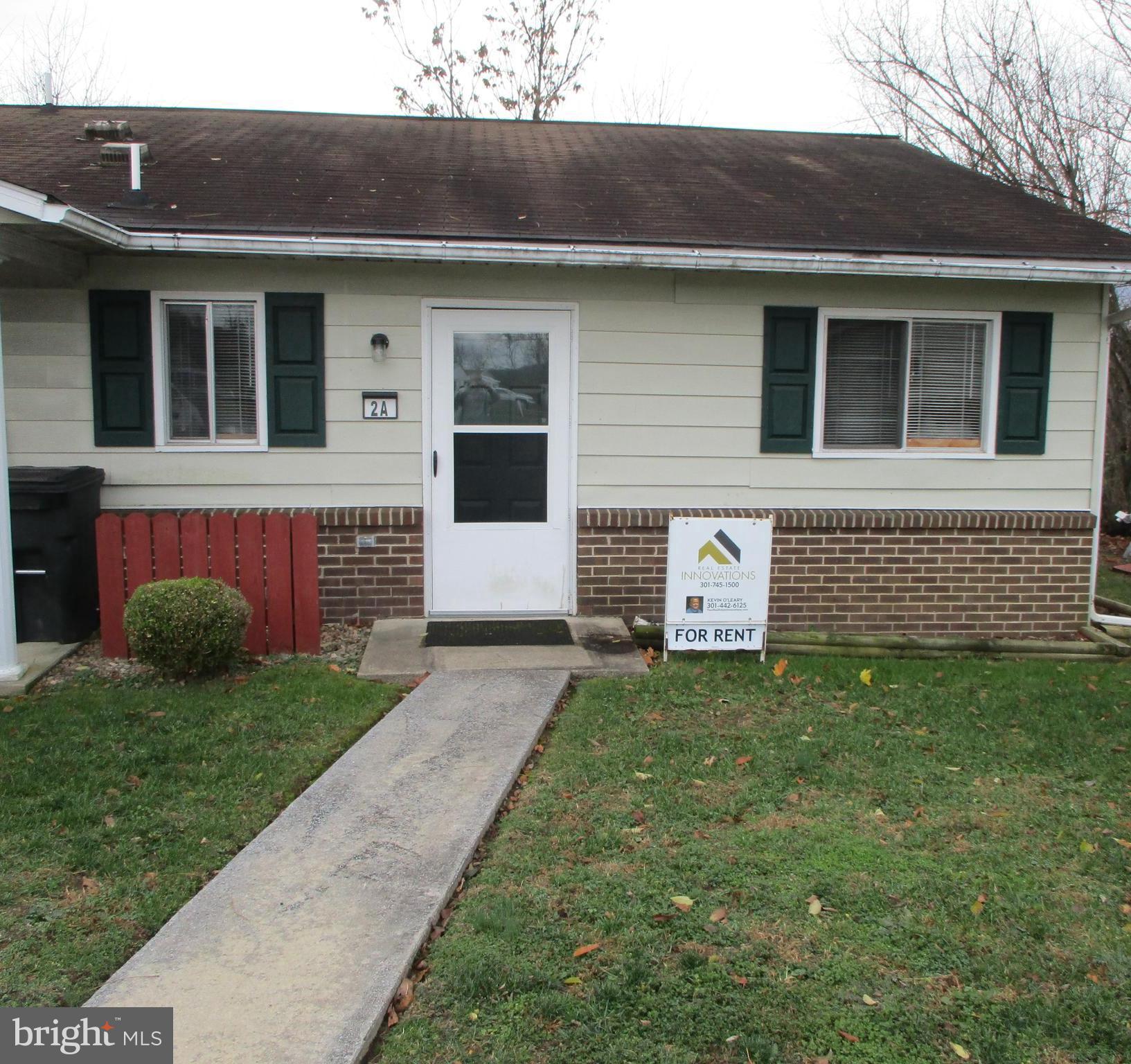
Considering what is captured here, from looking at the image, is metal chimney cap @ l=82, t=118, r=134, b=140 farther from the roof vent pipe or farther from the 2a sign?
the 2a sign

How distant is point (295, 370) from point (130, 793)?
11.6 ft

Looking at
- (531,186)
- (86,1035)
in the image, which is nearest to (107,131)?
(531,186)

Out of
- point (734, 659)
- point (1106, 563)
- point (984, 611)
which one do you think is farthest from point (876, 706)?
point (1106, 563)

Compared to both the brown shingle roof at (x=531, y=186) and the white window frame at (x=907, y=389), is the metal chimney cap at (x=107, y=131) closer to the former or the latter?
the brown shingle roof at (x=531, y=186)

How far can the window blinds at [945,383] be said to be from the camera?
7.45 metres

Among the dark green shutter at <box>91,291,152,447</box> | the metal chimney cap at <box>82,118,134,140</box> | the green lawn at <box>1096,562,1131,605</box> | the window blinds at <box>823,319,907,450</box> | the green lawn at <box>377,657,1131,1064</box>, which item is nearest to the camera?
the green lawn at <box>377,657,1131,1064</box>

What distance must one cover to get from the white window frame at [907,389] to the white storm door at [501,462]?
1830 millimetres

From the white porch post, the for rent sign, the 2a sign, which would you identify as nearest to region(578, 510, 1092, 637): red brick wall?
the for rent sign

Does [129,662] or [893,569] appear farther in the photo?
[893,569]

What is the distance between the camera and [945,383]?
7512 mm

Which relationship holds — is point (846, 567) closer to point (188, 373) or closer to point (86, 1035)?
point (188, 373)

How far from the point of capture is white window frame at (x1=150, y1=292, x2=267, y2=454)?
22.5ft

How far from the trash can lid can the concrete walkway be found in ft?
9.12

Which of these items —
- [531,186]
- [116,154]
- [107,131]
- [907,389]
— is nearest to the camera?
[907,389]
